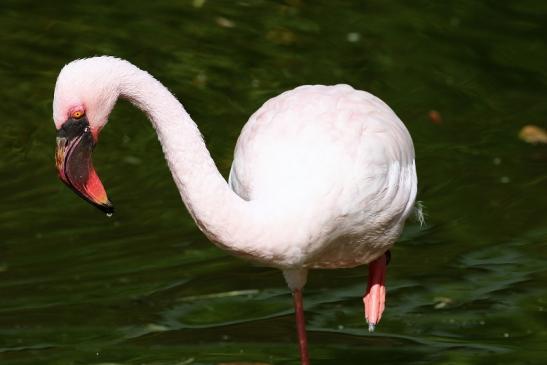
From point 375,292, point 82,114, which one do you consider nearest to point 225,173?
point 375,292

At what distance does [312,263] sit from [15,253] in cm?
343

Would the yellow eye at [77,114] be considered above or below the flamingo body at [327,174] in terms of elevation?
above

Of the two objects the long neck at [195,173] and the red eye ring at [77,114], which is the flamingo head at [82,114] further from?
the long neck at [195,173]

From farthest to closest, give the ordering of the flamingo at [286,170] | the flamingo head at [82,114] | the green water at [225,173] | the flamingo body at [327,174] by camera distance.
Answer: the green water at [225,173], the flamingo body at [327,174], the flamingo at [286,170], the flamingo head at [82,114]

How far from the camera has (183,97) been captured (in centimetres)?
1097

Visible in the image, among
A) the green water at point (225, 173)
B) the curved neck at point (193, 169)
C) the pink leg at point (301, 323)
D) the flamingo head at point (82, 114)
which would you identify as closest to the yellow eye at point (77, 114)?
the flamingo head at point (82, 114)

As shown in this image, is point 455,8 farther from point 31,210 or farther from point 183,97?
point 31,210

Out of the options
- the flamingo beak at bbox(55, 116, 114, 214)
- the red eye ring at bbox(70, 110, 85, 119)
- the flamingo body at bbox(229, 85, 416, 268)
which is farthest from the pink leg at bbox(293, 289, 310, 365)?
the red eye ring at bbox(70, 110, 85, 119)

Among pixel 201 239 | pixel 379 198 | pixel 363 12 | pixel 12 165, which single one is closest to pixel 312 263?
pixel 379 198

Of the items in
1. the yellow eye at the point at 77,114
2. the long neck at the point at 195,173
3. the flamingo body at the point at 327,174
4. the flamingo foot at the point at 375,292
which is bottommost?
the flamingo foot at the point at 375,292

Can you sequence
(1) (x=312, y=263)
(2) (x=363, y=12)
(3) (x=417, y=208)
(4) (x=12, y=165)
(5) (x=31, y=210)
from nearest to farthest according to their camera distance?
1. (1) (x=312, y=263)
2. (3) (x=417, y=208)
3. (5) (x=31, y=210)
4. (4) (x=12, y=165)
5. (2) (x=363, y=12)

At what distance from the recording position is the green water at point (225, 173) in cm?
773

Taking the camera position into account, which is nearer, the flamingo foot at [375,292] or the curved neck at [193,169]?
the curved neck at [193,169]

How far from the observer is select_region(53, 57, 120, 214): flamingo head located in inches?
211
